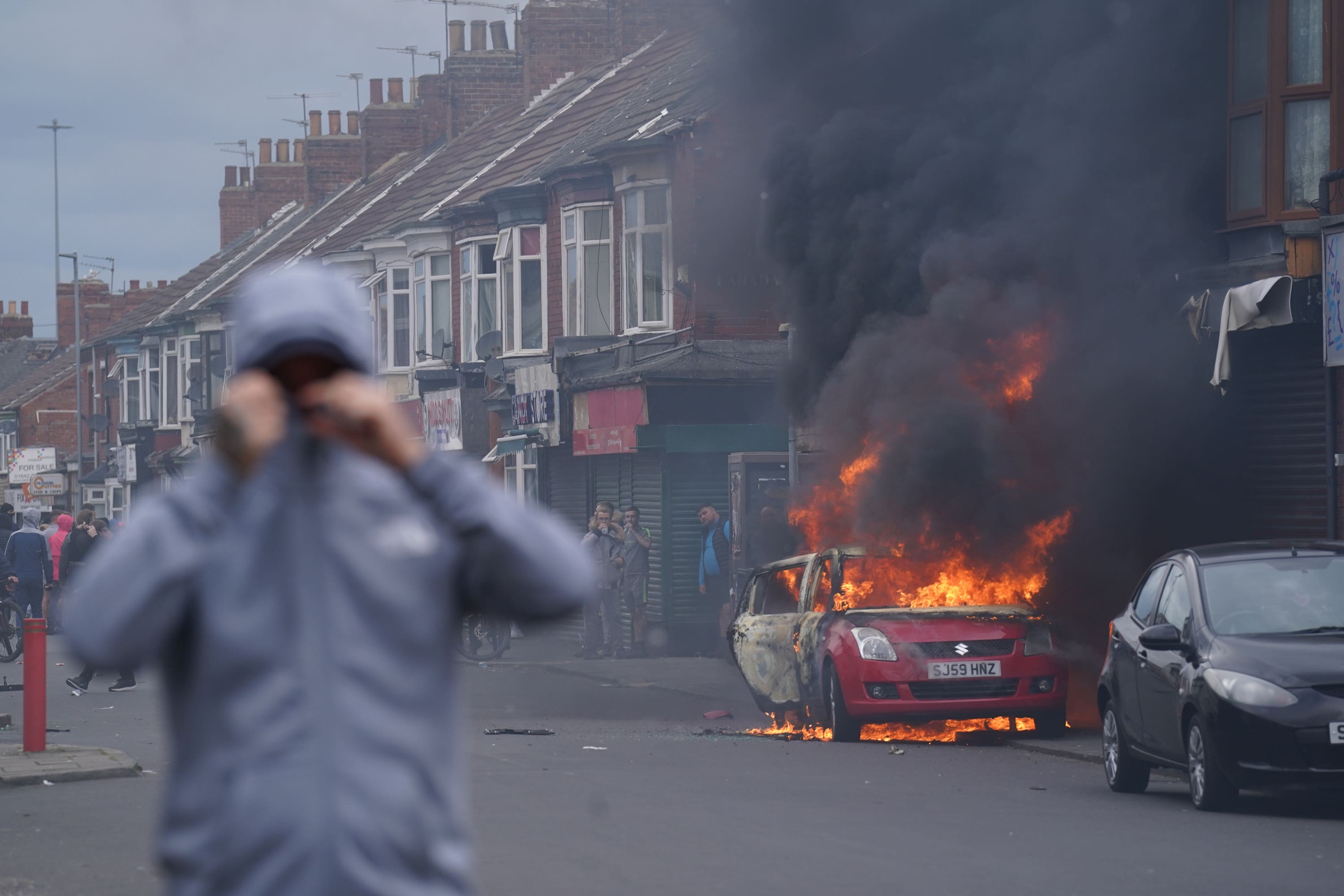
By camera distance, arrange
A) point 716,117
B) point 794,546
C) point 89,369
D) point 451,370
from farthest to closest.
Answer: point 89,369 < point 451,370 < point 716,117 < point 794,546

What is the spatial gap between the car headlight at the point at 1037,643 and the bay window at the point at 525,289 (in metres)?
18.8

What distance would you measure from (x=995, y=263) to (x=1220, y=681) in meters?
10.0

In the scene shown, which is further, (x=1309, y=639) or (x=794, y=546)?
(x=794, y=546)

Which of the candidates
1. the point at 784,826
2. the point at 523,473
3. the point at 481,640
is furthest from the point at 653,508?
the point at 784,826

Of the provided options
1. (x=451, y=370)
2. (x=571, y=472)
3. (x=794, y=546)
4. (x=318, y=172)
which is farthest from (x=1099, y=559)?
(x=318, y=172)

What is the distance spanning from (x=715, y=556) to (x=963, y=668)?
1129cm

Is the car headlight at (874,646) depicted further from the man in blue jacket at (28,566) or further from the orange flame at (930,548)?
the man in blue jacket at (28,566)

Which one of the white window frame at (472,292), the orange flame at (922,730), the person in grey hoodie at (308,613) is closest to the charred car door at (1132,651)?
the orange flame at (922,730)

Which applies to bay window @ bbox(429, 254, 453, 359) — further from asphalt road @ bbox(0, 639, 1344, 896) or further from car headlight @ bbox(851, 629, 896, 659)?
car headlight @ bbox(851, 629, 896, 659)

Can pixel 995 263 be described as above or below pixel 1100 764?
above

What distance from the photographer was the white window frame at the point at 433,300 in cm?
3531

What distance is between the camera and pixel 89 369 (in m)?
68.1

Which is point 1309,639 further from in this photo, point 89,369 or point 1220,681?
point 89,369

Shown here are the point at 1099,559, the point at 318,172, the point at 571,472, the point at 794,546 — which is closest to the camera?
the point at 1099,559
